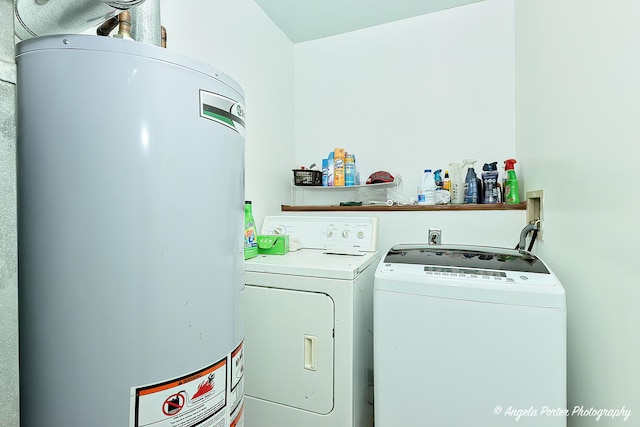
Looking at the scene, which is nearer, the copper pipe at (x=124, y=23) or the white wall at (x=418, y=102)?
the copper pipe at (x=124, y=23)

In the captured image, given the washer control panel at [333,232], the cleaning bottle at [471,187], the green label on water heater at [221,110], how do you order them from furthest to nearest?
1. the cleaning bottle at [471,187]
2. the washer control panel at [333,232]
3. the green label on water heater at [221,110]

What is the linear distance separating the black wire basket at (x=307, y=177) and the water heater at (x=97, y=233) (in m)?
1.70

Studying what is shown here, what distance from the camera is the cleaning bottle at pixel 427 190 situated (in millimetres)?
1997

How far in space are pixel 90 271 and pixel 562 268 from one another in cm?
163

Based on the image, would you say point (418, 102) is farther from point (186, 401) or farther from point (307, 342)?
point (186, 401)

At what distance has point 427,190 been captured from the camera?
6.59ft

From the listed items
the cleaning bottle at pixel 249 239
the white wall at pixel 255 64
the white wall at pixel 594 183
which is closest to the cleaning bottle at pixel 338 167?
the white wall at pixel 255 64

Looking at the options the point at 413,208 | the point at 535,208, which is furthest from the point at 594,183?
the point at 413,208

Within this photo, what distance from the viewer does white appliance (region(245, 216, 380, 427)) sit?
112 centimetres

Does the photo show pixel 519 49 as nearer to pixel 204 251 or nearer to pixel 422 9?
pixel 422 9

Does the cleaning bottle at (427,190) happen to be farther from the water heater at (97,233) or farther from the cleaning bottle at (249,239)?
the water heater at (97,233)

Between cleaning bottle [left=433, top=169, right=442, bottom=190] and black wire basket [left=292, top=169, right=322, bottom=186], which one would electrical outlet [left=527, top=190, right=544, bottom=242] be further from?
black wire basket [left=292, top=169, right=322, bottom=186]

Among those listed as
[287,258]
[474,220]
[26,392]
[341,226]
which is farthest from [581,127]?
[26,392]

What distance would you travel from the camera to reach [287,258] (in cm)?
143
